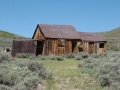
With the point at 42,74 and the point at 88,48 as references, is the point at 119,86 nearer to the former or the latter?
the point at 42,74

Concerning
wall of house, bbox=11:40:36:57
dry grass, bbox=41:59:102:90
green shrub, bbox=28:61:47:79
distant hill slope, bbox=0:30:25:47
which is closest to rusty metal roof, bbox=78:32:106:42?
wall of house, bbox=11:40:36:57

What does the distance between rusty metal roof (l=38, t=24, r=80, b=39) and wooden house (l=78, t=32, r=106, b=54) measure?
1.34 metres

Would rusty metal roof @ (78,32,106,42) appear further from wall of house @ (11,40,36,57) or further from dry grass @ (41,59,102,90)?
dry grass @ (41,59,102,90)

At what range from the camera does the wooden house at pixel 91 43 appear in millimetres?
27141

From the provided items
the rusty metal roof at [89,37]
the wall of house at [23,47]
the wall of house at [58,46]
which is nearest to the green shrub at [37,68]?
the wall of house at [23,47]

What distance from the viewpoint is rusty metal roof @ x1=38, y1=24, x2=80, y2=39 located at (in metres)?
25.0

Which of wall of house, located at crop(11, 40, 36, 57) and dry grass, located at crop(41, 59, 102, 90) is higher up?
wall of house, located at crop(11, 40, 36, 57)

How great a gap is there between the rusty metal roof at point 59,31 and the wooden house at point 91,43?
1344mm

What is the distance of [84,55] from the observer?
23.1 meters

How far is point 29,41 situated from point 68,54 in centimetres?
429

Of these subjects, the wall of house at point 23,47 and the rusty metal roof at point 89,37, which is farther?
the rusty metal roof at point 89,37

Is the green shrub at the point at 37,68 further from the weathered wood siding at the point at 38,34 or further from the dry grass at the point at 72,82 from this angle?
the weathered wood siding at the point at 38,34

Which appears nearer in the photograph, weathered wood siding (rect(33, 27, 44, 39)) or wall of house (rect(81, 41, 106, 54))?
weathered wood siding (rect(33, 27, 44, 39))

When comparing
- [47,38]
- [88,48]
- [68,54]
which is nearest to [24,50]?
[47,38]
